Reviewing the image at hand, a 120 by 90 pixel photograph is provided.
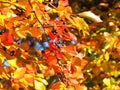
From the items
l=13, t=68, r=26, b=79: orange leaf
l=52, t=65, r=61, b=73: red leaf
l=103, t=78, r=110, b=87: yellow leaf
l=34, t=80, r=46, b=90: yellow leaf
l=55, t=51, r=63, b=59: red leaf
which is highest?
l=103, t=78, r=110, b=87: yellow leaf

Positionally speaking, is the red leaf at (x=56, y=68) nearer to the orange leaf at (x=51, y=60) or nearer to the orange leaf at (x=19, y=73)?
the orange leaf at (x=51, y=60)

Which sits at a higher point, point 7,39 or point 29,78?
point 7,39

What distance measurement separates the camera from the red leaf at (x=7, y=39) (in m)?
1.51

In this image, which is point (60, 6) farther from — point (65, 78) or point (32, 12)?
point (65, 78)

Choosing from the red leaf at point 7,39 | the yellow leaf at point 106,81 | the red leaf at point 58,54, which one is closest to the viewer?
the red leaf at point 7,39

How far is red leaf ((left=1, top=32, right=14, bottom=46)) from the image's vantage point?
59.6 inches

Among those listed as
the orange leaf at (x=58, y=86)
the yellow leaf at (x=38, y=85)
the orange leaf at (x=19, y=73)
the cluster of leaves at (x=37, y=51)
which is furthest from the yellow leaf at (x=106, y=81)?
the orange leaf at (x=19, y=73)

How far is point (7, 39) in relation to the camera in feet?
4.97

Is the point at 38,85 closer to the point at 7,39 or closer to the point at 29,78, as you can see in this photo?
the point at 29,78

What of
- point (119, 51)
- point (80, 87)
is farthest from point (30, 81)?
point (119, 51)

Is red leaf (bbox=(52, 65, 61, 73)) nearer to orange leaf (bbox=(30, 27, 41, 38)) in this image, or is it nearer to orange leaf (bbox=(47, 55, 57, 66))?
orange leaf (bbox=(47, 55, 57, 66))

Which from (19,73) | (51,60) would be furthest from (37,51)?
(19,73)

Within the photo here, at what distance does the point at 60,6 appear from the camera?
1712 millimetres

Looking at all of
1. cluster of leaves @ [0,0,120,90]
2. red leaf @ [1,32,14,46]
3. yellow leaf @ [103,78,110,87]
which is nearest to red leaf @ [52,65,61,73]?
cluster of leaves @ [0,0,120,90]
